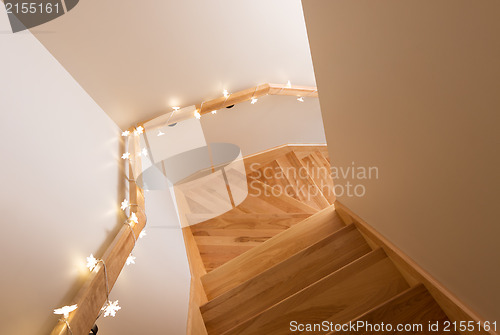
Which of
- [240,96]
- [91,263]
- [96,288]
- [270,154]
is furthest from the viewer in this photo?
[270,154]

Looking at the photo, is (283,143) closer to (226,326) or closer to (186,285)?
(186,285)

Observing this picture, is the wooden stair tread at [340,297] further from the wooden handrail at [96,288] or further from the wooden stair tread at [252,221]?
the wooden stair tread at [252,221]

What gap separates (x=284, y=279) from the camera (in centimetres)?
204

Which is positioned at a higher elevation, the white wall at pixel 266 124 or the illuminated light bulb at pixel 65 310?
the illuminated light bulb at pixel 65 310

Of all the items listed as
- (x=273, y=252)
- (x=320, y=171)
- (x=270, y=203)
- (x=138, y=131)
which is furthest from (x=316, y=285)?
(x=320, y=171)

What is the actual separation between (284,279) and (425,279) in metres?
0.81

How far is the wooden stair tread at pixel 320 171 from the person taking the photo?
4.27 m

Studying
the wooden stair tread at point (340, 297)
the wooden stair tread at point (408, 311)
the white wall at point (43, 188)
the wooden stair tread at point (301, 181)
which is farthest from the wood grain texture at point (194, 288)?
the wooden stair tread at point (301, 181)

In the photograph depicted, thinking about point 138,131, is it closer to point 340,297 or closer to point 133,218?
point 133,218

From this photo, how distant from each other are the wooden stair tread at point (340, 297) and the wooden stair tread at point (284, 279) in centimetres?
22

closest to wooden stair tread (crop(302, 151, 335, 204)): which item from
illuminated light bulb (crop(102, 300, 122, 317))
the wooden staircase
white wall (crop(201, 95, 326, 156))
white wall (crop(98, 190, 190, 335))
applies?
white wall (crop(201, 95, 326, 156))

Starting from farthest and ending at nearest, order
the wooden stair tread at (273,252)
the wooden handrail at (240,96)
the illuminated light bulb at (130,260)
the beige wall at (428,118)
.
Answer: the wooden handrail at (240,96), the wooden stair tread at (273,252), the illuminated light bulb at (130,260), the beige wall at (428,118)

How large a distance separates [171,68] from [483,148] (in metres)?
2.25

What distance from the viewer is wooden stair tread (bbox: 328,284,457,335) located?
1444 mm
